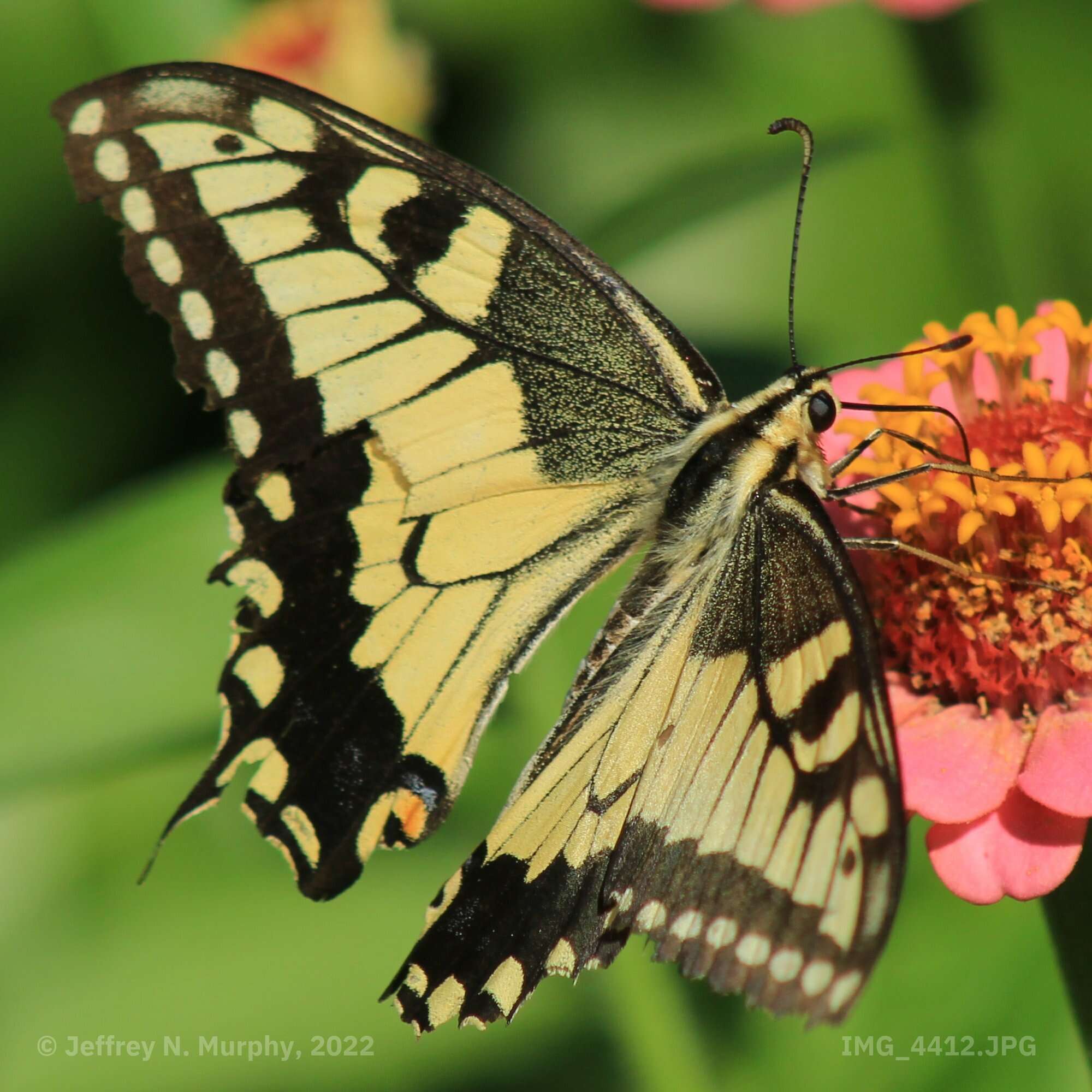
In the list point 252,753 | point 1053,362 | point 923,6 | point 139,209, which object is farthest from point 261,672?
point 923,6

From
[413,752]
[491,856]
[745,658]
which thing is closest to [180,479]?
[413,752]

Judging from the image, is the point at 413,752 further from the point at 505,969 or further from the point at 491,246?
the point at 491,246

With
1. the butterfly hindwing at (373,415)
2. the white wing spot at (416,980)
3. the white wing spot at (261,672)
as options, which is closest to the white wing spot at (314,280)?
the butterfly hindwing at (373,415)

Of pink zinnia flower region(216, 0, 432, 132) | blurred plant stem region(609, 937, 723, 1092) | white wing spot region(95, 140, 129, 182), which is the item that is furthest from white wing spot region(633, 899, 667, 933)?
pink zinnia flower region(216, 0, 432, 132)

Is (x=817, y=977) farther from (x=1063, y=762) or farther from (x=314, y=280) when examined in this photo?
(x=314, y=280)

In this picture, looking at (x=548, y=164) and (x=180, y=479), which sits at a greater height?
(x=548, y=164)

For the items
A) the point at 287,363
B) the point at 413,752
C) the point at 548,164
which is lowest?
the point at 413,752
